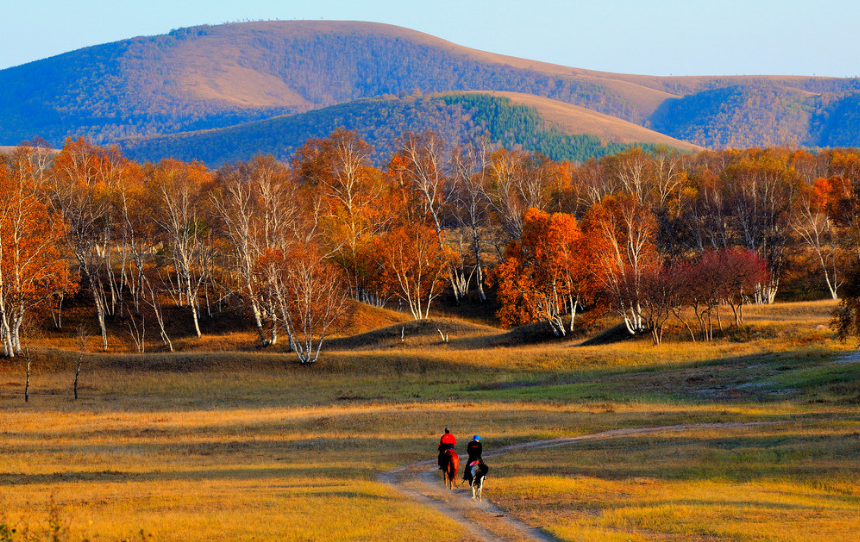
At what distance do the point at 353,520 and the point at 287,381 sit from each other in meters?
39.2

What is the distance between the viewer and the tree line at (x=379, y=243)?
5900 cm

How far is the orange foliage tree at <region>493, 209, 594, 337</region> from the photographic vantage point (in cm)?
6700

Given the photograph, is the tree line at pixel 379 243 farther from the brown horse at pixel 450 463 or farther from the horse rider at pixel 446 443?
the horse rider at pixel 446 443

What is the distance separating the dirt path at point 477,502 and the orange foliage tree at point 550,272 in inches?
1445

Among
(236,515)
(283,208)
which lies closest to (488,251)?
(283,208)

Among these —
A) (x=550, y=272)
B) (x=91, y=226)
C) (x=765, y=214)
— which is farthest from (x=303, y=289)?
(x=765, y=214)

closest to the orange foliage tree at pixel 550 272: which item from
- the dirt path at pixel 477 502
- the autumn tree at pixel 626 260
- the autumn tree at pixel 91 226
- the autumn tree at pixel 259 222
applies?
the autumn tree at pixel 626 260

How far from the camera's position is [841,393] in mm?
34844

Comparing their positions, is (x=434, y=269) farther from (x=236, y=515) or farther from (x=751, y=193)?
(x=236, y=515)

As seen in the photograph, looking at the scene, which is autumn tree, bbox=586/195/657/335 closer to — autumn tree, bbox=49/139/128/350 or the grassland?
the grassland

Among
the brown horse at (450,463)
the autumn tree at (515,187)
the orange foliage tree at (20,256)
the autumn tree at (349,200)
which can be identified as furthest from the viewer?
the autumn tree at (515,187)

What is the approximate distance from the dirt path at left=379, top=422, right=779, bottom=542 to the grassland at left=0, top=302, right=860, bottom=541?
57 centimetres

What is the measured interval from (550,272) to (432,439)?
38.7m

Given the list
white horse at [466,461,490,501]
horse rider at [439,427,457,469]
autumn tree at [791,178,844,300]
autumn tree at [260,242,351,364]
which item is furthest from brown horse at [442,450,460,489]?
autumn tree at [791,178,844,300]
